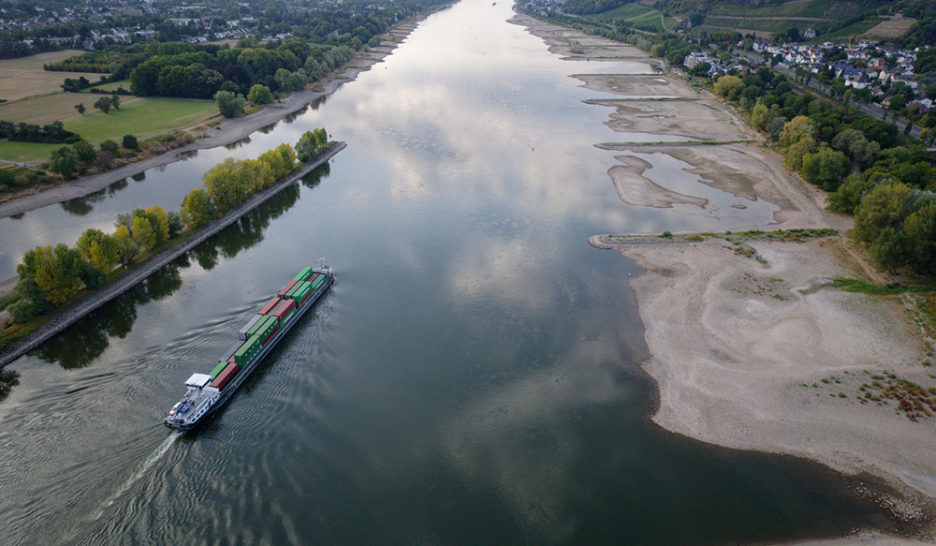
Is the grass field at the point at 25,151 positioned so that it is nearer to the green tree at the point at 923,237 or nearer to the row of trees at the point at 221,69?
the row of trees at the point at 221,69

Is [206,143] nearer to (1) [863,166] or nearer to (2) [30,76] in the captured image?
(2) [30,76]

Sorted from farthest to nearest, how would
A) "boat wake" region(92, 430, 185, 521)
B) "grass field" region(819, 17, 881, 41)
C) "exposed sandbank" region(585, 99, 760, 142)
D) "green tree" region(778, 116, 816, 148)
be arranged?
"grass field" region(819, 17, 881, 41), "exposed sandbank" region(585, 99, 760, 142), "green tree" region(778, 116, 816, 148), "boat wake" region(92, 430, 185, 521)

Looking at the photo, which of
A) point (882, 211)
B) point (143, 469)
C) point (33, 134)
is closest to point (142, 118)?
point (33, 134)

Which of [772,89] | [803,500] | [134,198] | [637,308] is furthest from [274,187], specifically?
[772,89]

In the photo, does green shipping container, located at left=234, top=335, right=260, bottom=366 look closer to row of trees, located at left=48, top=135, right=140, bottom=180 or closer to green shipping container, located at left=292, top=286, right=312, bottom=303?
green shipping container, located at left=292, top=286, right=312, bottom=303

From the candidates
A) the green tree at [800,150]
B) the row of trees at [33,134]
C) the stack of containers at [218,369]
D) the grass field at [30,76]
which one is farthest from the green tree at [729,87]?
the grass field at [30,76]

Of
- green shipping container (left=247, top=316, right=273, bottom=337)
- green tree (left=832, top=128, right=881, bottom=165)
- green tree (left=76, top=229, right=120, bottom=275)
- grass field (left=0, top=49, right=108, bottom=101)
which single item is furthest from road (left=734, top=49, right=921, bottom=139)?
grass field (left=0, top=49, right=108, bottom=101)

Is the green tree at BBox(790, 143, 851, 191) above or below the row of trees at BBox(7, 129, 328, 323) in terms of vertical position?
above
